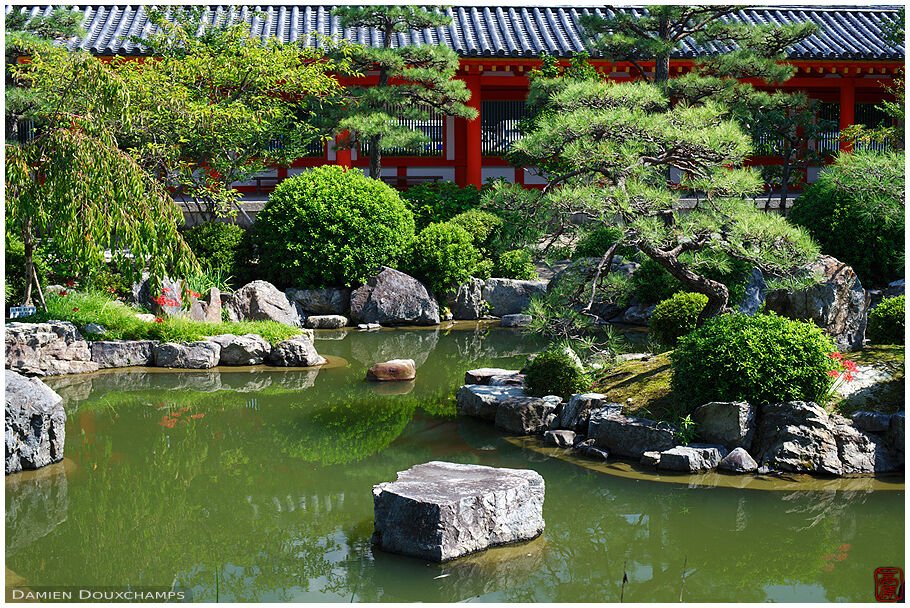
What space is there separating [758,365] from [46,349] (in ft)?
24.0

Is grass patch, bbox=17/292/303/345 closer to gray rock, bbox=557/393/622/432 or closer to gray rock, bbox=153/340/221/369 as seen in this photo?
gray rock, bbox=153/340/221/369

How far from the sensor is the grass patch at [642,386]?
294 inches

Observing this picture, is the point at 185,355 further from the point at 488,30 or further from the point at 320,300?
the point at 488,30

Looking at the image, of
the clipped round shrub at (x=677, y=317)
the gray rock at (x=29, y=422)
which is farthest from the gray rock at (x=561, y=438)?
the gray rock at (x=29, y=422)

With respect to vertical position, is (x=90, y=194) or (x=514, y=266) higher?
(x=90, y=194)

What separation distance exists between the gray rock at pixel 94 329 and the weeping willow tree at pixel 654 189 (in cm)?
504

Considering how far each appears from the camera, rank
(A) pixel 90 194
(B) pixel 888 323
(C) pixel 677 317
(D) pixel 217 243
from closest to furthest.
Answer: (A) pixel 90 194, (B) pixel 888 323, (C) pixel 677 317, (D) pixel 217 243

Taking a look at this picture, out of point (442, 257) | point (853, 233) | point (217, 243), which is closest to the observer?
point (853, 233)

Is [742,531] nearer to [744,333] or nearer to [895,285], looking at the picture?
[744,333]

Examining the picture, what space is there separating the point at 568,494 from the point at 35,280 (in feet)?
23.3

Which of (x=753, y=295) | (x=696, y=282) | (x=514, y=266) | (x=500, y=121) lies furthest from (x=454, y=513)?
(x=500, y=121)

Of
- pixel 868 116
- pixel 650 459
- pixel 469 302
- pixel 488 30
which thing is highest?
pixel 488 30

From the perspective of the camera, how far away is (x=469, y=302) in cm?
1426

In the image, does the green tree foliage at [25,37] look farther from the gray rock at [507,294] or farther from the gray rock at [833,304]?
the gray rock at [833,304]
